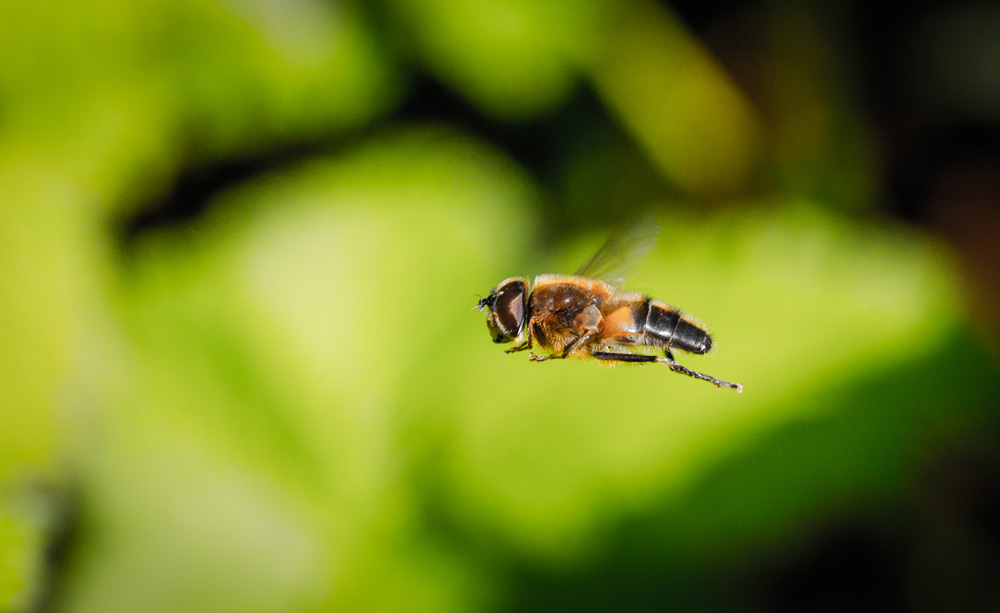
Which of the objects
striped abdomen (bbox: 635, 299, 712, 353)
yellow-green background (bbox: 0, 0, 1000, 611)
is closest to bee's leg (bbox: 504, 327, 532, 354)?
striped abdomen (bbox: 635, 299, 712, 353)

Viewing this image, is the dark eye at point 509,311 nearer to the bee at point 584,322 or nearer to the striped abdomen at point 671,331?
the bee at point 584,322

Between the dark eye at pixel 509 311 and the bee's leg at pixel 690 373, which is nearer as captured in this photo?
the bee's leg at pixel 690 373

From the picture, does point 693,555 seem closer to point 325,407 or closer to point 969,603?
point 969,603

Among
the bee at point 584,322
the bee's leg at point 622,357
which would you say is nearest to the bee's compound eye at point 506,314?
the bee at point 584,322

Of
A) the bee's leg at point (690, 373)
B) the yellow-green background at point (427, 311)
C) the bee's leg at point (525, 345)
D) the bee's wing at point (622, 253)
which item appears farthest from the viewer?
the yellow-green background at point (427, 311)

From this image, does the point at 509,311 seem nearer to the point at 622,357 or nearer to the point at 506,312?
the point at 506,312

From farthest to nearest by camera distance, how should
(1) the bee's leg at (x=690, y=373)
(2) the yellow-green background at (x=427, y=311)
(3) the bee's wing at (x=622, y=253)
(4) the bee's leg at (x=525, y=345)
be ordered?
1. (2) the yellow-green background at (x=427, y=311)
2. (3) the bee's wing at (x=622, y=253)
3. (4) the bee's leg at (x=525, y=345)
4. (1) the bee's leg at (x=690, y=373)

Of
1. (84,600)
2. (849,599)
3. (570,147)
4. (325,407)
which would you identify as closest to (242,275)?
(325,407)
